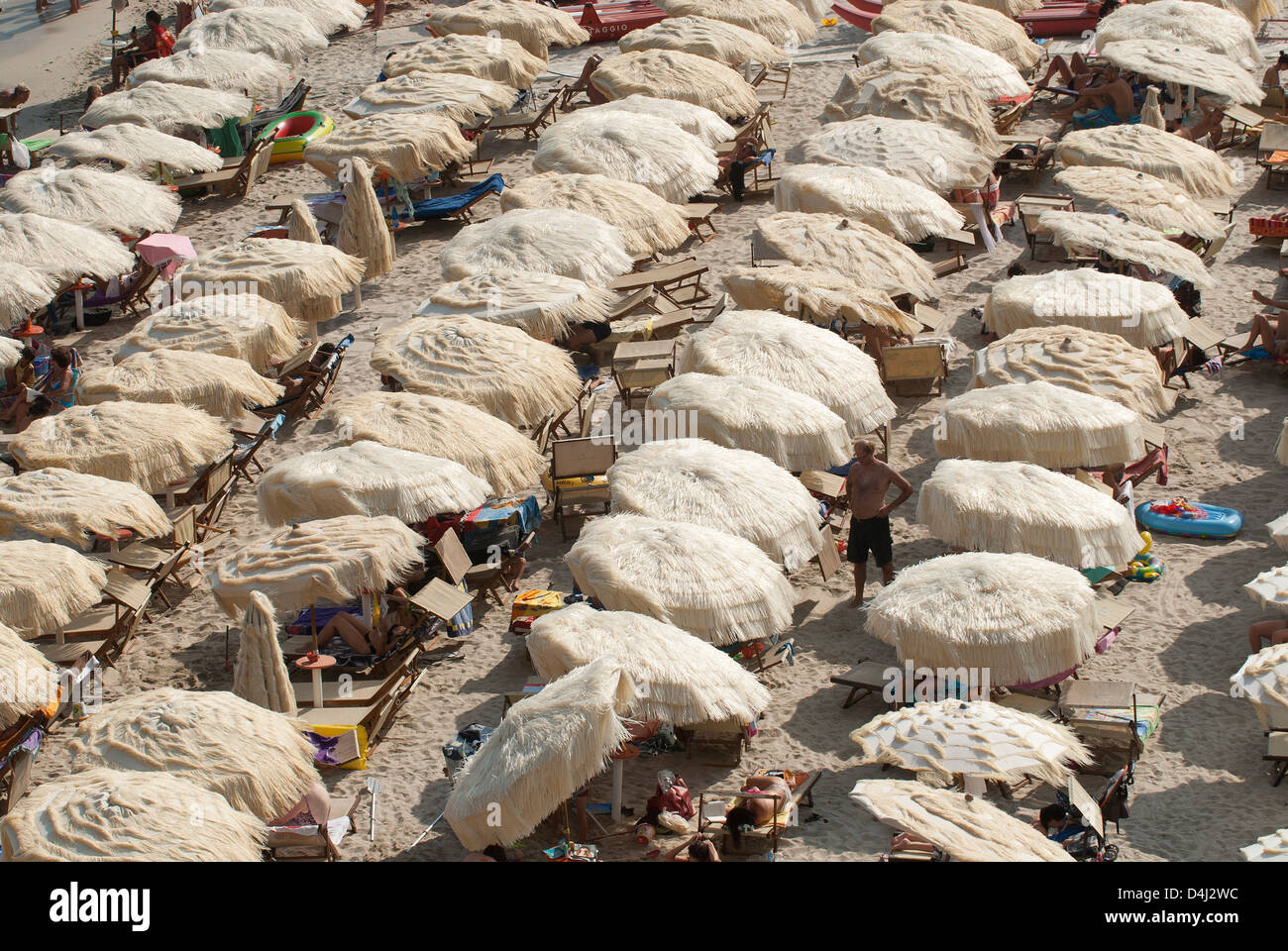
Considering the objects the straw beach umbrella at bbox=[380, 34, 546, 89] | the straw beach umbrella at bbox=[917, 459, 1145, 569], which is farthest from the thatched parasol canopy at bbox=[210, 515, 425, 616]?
the straw beach umbrella at bbox=[380, 34, 546, 89]

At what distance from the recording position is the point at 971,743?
404 inches

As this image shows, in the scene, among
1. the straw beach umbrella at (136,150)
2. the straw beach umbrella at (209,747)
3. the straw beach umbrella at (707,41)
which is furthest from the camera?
the straw beach umbrella at (707,41)

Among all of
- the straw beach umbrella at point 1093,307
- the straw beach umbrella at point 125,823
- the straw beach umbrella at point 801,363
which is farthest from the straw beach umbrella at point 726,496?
the straw beach umbrella at point 125,823

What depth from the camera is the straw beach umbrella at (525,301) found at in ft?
53.3

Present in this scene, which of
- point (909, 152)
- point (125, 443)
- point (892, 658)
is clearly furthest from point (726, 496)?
point (909, 152)

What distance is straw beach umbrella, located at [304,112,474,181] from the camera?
67.5 feet

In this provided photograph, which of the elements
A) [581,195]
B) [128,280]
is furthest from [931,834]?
[128,280]

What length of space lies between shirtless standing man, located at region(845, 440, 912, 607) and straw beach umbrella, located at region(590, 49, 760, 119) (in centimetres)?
1040

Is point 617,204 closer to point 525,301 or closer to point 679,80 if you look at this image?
point 525,301

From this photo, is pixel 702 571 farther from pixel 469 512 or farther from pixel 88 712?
pixel 88 712

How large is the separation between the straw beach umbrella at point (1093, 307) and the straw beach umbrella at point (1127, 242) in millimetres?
708

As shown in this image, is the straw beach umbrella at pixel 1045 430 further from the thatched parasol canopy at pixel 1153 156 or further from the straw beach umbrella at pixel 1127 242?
the thatched parasol canopy at pixel 1153 156

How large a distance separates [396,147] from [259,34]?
23.3 feet

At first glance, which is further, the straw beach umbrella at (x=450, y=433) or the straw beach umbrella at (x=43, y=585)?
the straw beach umbrella at (x=450, y=433)
